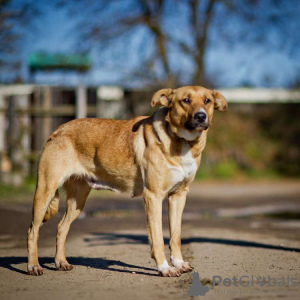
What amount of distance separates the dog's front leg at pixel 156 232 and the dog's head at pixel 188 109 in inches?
27.0

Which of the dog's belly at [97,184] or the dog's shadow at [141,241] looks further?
the dog's shadow at [141,241]

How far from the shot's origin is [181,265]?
5.09 m

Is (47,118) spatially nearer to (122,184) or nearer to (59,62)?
(59,62)

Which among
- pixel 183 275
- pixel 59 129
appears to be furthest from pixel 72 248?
pixel 183 275

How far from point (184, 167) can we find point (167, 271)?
103 centimetres

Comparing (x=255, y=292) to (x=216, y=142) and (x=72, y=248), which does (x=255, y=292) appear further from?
(x=216, y=142)

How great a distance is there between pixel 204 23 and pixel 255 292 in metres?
18.4

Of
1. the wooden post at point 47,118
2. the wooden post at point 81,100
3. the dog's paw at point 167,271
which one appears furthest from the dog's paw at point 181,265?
the wooden post at point 47,118

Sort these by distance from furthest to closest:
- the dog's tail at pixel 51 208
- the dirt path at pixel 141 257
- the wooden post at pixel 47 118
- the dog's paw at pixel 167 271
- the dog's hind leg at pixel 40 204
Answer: the wooden post at pixel 47 118 < the dog's tail at pixel 51 208 < the dog's hind leg at pixel 40 204 < the dog's paw at pixel 167 271 < the dirt path at pixel 141 257

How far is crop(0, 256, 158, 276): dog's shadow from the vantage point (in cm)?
523

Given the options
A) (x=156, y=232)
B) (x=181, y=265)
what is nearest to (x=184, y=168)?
(x=156, y=232)

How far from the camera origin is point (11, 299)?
162 inches

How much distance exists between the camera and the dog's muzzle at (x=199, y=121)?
487cm

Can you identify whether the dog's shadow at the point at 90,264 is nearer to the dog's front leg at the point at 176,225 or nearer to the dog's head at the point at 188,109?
the dog's front leg at the point at 176,225
